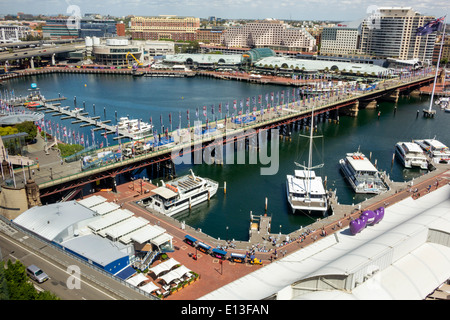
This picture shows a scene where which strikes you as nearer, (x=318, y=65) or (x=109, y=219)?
(x=109, y=219)

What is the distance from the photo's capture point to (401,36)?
17538 cm

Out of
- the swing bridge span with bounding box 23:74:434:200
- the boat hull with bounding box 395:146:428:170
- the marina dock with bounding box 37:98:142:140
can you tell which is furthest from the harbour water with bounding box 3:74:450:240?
the swing bridge span with bounding box 23:74:434:200

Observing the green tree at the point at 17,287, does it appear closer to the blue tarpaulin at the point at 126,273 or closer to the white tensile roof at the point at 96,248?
the white tensile roof at the point at 96,248

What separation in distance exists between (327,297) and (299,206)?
84.6ft

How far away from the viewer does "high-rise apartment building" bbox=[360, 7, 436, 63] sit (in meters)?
175

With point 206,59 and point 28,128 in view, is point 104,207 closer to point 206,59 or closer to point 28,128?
point 28,128

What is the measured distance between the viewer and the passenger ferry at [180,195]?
49281 mm

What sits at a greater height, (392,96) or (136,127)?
(392,96)

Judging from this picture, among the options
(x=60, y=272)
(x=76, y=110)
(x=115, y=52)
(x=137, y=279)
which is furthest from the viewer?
(x=115, y=52)

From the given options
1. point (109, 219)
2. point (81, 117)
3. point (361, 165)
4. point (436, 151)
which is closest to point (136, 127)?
point (81, 117)

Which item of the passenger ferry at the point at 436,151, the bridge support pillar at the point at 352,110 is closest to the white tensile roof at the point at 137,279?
the passenger ferry at the point at 436,151

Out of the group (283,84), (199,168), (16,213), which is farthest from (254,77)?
(16,213)

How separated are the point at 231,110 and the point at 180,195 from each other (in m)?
56.4
